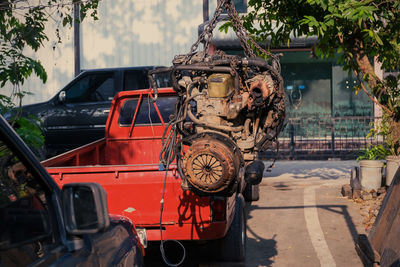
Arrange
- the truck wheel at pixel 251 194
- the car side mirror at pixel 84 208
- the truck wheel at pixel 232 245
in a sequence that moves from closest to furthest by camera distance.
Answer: the car side mirror at pixel 84 208 → the truck wheel at pixel 232 245 → the truck wheel at pixel 251 194

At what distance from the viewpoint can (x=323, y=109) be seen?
19.5m

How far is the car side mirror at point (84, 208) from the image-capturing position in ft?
7.34

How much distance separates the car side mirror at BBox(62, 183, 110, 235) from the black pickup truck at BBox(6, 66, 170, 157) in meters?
9.99

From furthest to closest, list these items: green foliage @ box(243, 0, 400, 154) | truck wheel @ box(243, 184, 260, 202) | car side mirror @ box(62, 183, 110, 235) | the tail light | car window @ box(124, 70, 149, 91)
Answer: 1. car window @ box(124, 70, 149, 91)
2. truck wheel @ box(243, 184, 260, 202)
3. green foliage @ box(243, 0, 400, 154)
4. the tail light
5. car side mirror @ box(62, 183, 110, 235)

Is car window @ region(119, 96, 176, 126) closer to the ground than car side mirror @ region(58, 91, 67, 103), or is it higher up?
closer to the ground

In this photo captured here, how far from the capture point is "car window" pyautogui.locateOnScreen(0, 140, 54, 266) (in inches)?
76.6

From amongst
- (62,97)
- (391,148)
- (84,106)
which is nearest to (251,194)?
(391,148)

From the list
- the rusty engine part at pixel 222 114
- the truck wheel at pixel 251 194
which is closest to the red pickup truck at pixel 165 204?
the rusty engine part at pixel 222 114

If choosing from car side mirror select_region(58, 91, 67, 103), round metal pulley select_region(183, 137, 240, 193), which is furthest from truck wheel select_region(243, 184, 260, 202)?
round metal pulley select_region(183, 137, 240, 193)

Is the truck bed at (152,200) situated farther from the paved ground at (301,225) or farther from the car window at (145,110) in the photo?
the car window at (145,110)

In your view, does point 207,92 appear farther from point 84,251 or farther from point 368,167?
point 368,167

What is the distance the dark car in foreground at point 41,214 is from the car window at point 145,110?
5562mm

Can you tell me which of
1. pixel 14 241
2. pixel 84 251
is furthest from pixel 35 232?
pixel 84 251

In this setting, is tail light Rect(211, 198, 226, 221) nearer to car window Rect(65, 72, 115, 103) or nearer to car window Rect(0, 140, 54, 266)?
car window Rect(0, 140, 54, 266)
